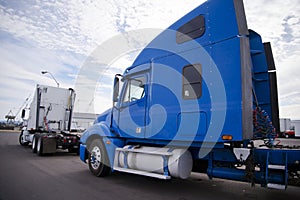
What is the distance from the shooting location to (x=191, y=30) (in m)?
5.05

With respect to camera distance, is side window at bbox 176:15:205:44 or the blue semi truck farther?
side window at bbox 176:15:205:44

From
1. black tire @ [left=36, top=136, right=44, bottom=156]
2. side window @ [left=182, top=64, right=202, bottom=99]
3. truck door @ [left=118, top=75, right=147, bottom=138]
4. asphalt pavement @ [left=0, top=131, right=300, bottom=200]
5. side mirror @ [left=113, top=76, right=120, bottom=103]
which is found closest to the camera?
side window @ [left=182, top=64, right=202, bottom=99]

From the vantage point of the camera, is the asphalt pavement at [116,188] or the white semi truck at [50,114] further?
the white semi truck at [50,114]

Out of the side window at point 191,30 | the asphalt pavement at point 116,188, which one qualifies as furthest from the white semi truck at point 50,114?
the side window at point 191,30

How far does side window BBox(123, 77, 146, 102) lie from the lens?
597 cm

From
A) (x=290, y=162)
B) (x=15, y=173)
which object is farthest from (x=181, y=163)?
(x=15, y=173)

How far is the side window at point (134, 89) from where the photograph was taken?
5.97 m

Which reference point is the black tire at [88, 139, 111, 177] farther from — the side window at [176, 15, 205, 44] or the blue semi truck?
the side window at [176, 15, 205, 44]

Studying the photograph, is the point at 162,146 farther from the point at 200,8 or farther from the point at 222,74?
the point at 200,8

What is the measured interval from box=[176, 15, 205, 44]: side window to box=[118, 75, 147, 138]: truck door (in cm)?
142

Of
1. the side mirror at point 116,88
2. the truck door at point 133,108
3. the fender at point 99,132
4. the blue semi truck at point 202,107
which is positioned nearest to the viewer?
the blue semi truck at point 202,107

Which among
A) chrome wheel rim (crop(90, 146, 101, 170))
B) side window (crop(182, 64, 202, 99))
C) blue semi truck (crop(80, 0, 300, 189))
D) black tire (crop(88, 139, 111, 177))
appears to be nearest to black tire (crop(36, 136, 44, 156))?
black tire (crop(88, 139, 111, 177))

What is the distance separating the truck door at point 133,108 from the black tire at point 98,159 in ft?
2.62

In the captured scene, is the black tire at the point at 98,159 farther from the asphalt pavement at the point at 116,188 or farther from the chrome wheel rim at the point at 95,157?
the asphalt pavement at the point at 116,188
